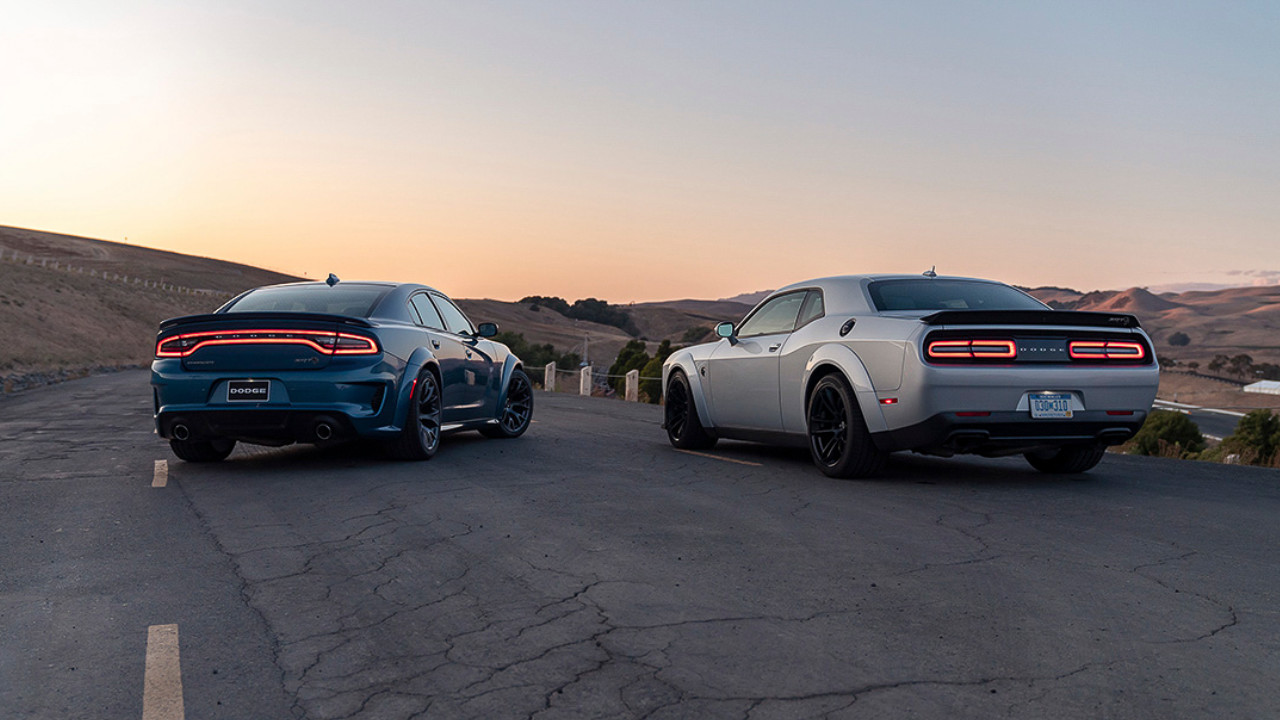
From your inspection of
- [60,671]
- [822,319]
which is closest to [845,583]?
[60,671]

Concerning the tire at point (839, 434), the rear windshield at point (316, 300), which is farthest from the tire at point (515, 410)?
the tire at point (839, 434)

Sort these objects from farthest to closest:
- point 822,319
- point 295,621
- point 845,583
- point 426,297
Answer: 1. point 426,297
2. point 822,319
3. point 845,583
4. point 295,621

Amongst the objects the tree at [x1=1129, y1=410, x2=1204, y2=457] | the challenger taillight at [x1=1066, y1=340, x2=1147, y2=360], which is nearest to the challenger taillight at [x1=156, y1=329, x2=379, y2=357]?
the challenger taillight at [x1=1066, y1=340, x2=1147, y2=360]

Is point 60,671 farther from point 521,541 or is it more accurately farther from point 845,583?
point 845,583

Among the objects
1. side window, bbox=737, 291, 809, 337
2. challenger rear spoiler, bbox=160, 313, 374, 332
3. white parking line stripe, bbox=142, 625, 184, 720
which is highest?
side window, bbox=737, 291, 809, 337

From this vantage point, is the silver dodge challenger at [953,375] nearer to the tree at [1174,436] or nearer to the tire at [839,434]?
the tire at [839,434]

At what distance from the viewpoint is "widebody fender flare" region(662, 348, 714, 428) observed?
10.5 metres

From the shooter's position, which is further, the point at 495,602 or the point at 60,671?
the point at 495,602

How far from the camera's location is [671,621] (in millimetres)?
4180

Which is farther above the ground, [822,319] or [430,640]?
[822,319]

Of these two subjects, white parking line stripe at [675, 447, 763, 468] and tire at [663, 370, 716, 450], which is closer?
white parking line stripe at [675, 447, 763, 468]

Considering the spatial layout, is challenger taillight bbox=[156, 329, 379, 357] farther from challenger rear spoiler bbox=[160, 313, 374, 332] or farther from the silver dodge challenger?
the silver dodge challenger

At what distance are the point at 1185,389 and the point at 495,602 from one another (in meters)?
106

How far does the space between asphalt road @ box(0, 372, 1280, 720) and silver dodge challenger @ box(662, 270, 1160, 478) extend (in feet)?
1.40
